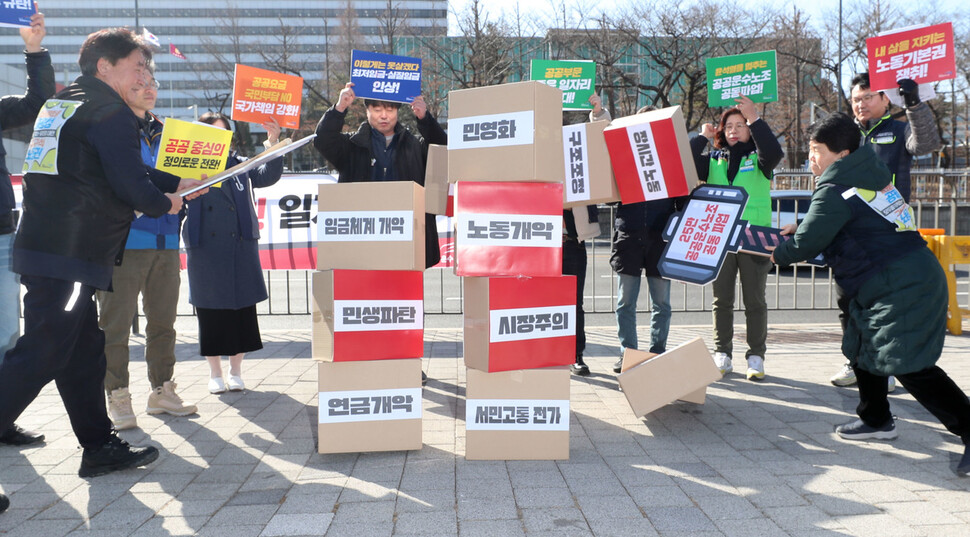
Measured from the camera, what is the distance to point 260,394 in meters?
5.26

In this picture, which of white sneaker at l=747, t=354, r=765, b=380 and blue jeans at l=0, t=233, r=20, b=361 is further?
white sneaker at l=747, t=354, r=765, b=380

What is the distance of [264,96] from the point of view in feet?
17.6

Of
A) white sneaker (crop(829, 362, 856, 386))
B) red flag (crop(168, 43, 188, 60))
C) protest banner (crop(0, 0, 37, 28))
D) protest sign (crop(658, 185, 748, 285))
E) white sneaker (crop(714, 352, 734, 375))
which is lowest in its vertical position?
white sneaker (crop(829, 362, 856, 386))

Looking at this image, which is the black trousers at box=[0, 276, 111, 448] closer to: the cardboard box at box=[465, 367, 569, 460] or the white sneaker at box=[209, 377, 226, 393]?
the white sneaker at box=[209, 377, 226, 393]

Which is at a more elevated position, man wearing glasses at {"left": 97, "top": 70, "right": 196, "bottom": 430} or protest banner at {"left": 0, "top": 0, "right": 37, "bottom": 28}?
protest banner at {"left": 0, "top": 0, "right": 37, "bottom": 28}

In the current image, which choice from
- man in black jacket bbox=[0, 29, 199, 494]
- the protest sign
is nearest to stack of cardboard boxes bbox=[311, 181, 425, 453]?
man in black jacket bbox=[0, 29, 199, 494]

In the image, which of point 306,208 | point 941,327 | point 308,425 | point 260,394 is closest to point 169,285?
point 260,394

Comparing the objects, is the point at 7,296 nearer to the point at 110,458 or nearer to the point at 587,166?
the point at 110,458

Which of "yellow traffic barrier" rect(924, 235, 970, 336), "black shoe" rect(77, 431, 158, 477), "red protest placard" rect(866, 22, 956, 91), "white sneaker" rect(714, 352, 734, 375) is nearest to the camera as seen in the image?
"black shoe" rect(77, 431, 158, 477)

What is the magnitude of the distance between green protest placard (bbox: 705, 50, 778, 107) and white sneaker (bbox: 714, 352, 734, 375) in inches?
78.3

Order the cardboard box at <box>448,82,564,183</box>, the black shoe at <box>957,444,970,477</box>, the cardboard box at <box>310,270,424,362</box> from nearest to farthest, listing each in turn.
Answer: the black shoe at <box>957,444,970,477</box> → the cardboard box at <box>448,82,564,183</box> → the cardboard box at <box>310,270,424,362</box>

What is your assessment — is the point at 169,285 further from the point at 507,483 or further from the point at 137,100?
the point at 507,483

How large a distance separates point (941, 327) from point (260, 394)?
4.35 meters

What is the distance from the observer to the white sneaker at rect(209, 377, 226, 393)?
17.3ft
